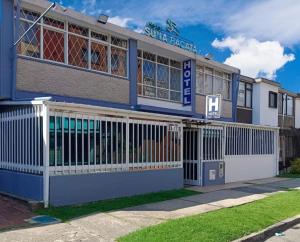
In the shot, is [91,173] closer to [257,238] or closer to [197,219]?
[197,219]

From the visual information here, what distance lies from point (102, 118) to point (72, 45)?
4.13 m

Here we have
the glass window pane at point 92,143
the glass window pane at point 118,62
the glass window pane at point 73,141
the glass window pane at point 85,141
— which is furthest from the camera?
the glass window pane at point 118,62

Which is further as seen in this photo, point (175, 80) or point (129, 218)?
point (175, 80)

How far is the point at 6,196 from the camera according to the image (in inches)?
429

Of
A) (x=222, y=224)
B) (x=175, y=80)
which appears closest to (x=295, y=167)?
(x=175, y=80)

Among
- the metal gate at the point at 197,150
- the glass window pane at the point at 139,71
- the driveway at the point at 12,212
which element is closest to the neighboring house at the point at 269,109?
the metal gate at the point at 197,150

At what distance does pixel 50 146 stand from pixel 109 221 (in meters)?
2.39

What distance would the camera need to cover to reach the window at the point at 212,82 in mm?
21516

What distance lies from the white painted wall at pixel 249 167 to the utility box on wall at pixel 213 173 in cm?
51

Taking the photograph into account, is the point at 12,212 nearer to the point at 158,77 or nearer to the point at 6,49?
the point at 6,49

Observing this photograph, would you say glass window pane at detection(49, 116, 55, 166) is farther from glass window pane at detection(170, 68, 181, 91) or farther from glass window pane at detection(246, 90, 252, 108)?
glass window pane at detection(246, 90, 252, 108)

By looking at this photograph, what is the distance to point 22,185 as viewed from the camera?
10641mm

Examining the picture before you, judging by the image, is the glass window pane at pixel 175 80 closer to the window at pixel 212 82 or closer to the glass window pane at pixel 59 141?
the window at pixel 212 82

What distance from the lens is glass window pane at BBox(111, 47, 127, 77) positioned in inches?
633
